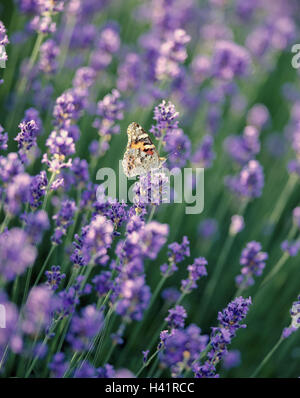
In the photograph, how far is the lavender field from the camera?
1.62m

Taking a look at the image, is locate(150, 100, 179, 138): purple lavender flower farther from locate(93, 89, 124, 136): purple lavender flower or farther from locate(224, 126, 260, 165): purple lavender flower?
locate(224, 126, 260, 165): purple lavender flower

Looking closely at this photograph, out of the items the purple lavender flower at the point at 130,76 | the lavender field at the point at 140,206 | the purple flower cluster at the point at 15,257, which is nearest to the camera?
the purple flower cluster at the point at 15,257

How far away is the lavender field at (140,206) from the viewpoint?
1.62 m

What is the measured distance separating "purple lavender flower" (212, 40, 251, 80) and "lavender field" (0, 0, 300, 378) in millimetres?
11

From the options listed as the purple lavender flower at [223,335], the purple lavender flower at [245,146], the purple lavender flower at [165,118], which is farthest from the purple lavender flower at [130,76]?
the purple lavender flower at [223,335]

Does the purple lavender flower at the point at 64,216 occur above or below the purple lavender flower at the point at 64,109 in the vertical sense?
below

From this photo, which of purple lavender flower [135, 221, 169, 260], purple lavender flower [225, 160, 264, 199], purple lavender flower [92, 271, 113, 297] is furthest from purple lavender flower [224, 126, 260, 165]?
purple lavender flower [135, 221, 169, 260]

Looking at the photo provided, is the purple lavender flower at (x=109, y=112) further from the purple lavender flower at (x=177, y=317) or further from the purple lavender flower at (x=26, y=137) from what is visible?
the purple lavender flower at (x=177, y=317)

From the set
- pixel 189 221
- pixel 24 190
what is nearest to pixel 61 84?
pixel 189 221

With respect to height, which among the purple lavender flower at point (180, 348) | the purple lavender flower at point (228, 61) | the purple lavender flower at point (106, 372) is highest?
the purple lavender flower at point (228, 61)

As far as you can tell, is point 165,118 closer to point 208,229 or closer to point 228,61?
point 208,229

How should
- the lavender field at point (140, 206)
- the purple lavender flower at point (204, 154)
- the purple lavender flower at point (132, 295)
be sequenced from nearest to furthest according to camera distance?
the purple lavender flower at point (132, 295) → the lavender field at point (140, 206) → the purple lavender flower at point (204, 154)

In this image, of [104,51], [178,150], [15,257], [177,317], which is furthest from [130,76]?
[15,257]
